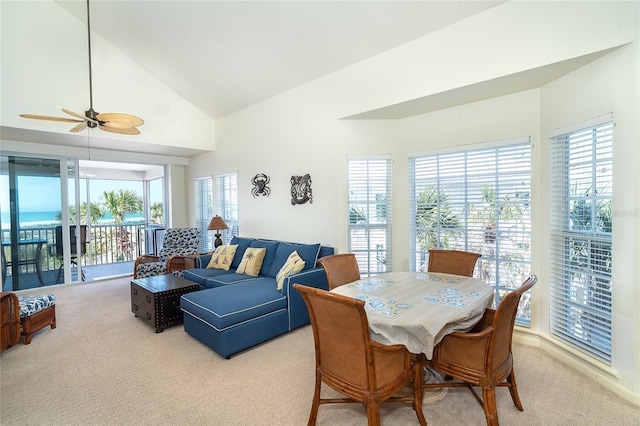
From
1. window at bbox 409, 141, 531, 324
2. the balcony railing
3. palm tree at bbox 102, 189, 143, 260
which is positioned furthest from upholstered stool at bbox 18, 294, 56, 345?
palm tree at bbox 102, 189, 143, 260

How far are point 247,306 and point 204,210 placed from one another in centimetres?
409

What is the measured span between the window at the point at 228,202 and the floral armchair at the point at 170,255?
59cm

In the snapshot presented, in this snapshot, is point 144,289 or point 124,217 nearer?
point 144,289

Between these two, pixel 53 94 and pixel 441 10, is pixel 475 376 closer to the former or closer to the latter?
pixel 441 10

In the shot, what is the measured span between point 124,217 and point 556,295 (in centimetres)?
878

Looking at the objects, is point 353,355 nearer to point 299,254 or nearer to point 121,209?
point 299,254

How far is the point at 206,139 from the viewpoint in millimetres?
5871

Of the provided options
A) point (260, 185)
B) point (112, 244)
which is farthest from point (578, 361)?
point (112, 244)

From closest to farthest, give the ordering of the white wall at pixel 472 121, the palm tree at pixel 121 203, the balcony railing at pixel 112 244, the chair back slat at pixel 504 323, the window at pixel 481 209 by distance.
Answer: the chair back slat at pixel 504 323 < the white wall at pixel 472 121 < the window at pixel 481 209 < the balcony railing at pixel 112 244 < the palm tree at pixel 121 203

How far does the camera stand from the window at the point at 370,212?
3.94m

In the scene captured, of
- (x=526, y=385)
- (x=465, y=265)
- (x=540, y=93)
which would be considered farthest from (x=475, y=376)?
(x=540, y=93)

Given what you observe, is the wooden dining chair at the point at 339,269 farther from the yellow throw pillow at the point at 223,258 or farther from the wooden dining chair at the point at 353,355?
the yellow throw pillow at the point at 223,258

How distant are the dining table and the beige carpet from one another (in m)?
0.67

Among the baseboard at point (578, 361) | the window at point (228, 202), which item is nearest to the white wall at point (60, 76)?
the window at point (228, 202)
